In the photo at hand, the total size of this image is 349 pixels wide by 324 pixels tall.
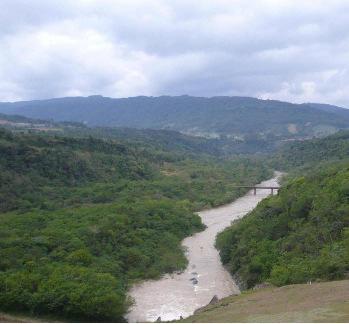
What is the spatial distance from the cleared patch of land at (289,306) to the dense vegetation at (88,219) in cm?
865

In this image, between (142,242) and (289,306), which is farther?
(142,242)

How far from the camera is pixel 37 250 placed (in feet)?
135

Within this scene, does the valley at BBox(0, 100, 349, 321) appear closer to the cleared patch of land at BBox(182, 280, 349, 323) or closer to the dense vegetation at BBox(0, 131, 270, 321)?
the dense vegetation at BBox(0, 131, 270, 321)

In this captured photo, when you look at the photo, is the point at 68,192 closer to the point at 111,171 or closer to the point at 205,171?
the point at 111,171

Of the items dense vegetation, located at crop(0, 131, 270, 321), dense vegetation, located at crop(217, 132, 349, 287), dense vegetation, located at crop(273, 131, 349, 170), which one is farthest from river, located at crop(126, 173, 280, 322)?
dense vegetation, located at crop(273, 131, 349, 170)

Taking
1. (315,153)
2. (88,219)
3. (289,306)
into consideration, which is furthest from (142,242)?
(315,153)

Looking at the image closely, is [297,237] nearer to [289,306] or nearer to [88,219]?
[289,306]

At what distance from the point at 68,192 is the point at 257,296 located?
48.3 meters

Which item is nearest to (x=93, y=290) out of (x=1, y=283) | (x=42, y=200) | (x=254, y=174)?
(x=1, y=283)

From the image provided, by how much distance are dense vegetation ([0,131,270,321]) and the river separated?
1355 mm

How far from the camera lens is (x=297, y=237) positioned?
1558 inches

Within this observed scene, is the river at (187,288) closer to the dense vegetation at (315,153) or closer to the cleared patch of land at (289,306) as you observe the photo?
the cleared patch of land at (289,306)

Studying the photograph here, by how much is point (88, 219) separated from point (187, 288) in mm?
16908

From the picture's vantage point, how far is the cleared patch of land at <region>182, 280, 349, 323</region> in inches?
797
